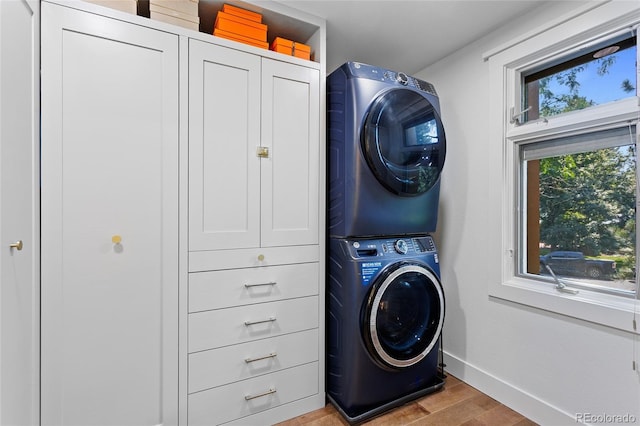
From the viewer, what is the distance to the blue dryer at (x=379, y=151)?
1674mm

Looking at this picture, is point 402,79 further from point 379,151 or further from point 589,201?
point 589,201

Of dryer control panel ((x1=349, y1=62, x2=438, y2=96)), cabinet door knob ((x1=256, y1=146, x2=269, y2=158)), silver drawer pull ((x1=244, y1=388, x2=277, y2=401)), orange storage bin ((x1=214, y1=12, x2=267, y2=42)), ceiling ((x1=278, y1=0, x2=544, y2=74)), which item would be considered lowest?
silver drawer pull ((x1=244, y1=388, x2=277, y2=401))

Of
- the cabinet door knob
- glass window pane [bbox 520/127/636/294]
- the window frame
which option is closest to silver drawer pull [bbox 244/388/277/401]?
the cabinet door knob

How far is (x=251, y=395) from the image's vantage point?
5.21 ft

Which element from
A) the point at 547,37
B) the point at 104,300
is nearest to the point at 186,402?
the point at 104,300

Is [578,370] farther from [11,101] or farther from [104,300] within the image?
[11,101]

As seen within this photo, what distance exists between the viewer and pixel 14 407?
1.00 m

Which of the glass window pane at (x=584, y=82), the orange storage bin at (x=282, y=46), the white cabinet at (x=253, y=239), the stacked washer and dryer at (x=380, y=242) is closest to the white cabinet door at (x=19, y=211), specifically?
the white cabinet at (x=253, y=239)

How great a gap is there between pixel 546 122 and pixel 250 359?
2078 mm

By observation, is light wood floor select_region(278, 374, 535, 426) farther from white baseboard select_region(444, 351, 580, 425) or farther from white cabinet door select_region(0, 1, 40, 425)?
white cabinet door select_region(0, 1, 40, 425)

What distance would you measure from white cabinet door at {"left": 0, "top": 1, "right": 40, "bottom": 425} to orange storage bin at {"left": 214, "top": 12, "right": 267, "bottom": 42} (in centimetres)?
74

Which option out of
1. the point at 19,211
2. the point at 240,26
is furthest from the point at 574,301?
the point at 19,211

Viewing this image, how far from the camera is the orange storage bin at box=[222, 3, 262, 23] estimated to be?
1605mm

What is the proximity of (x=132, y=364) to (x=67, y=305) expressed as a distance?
38 centimetres
